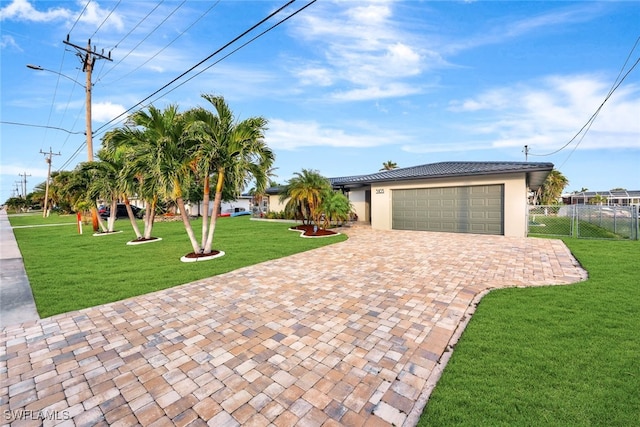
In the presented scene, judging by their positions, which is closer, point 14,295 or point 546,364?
point 546,364

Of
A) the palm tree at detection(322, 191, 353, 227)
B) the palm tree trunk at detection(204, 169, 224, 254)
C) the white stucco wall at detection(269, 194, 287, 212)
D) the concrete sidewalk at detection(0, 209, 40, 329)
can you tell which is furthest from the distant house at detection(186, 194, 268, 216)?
the concrete sidewalk at detection(0, 209, 40, 329)

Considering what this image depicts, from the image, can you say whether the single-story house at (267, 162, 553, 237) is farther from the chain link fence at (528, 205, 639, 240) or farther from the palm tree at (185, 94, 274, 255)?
the palm tree at (185, 94, 274, 255)

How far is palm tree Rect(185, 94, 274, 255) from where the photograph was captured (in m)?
7.95

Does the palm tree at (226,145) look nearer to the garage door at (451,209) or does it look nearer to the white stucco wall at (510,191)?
the garage door at (451,209)

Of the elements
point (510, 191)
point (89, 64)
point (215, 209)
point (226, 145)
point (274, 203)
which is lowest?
point (215, 209)

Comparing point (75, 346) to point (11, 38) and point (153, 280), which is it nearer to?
point (153, 280)

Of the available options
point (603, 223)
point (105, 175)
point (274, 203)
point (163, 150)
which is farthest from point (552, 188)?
point (105, 175)

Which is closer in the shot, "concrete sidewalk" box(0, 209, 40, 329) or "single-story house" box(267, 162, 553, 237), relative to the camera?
"concrete sidewalk" box(0, 209, 40, 329)

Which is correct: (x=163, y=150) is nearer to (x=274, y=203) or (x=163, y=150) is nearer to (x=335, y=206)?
(x=335, y=206)

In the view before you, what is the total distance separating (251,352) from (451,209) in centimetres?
1292

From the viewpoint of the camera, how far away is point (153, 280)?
21.0 ft

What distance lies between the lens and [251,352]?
335 cm

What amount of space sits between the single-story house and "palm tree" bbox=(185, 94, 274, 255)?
883 cm

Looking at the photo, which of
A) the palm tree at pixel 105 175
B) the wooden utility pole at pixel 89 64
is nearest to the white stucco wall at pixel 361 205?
the palm tree at pixel 105 175
